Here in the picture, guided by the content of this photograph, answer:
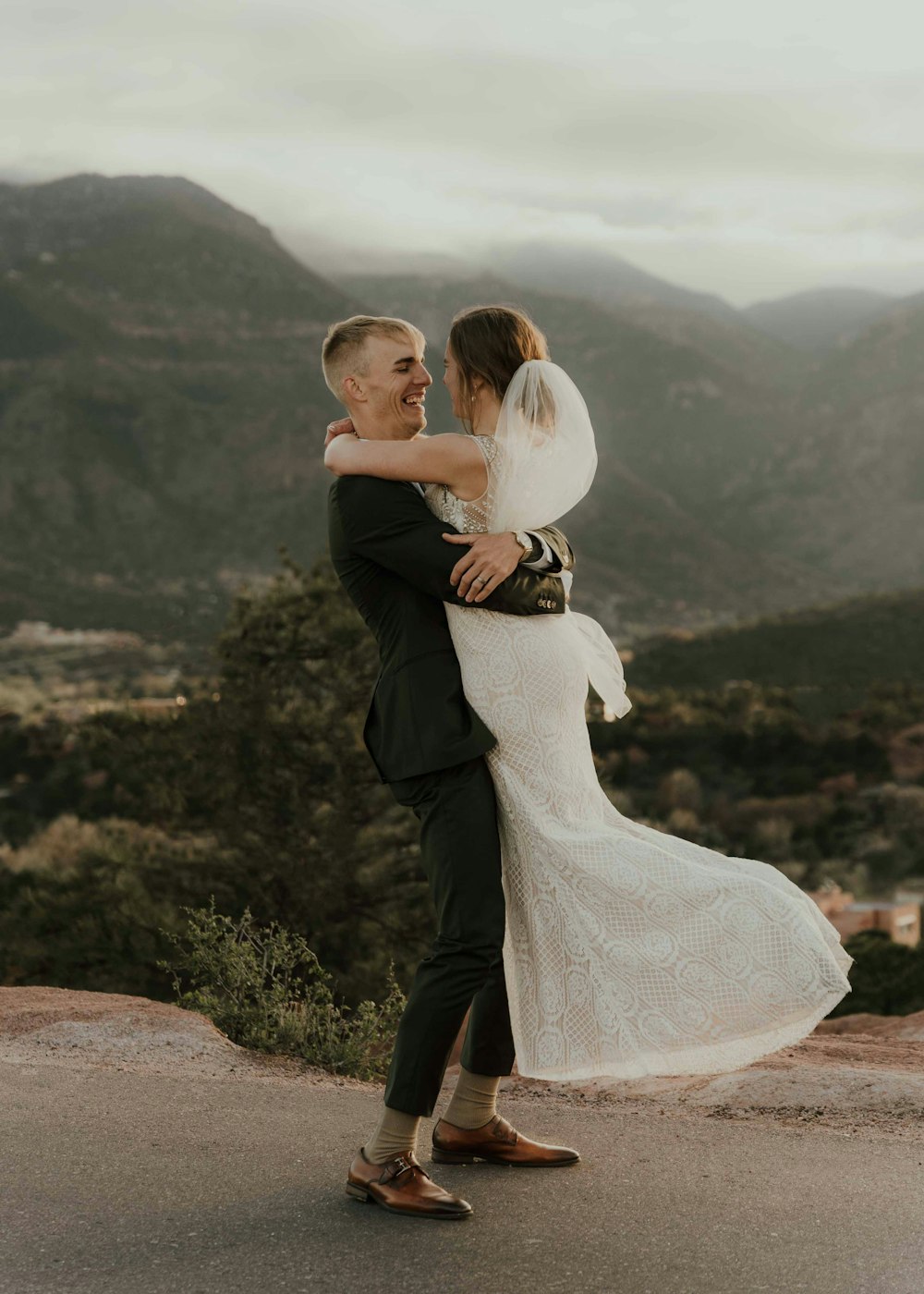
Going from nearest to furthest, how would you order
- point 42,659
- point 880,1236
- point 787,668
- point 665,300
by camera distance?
point 880,1236 → point 787,668 → point 42,659 → point 665,300

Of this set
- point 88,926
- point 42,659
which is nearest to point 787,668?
point 42,659

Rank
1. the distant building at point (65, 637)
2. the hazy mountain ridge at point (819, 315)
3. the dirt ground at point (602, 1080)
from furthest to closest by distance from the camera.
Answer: the hazy mountain ridge at point (819, 315) → the distant building at point (65, 637) → the dirt ground at point (602, 1080)

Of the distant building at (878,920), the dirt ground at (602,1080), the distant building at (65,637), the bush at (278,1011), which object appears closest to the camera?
the dirt ground at (602,1080)

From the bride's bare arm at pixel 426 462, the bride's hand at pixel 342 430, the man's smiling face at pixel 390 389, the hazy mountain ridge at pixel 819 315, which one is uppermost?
the hazy mountain ridge at pixel 819 315

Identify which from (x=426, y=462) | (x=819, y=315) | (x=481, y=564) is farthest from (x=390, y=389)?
(x=819, y=315)

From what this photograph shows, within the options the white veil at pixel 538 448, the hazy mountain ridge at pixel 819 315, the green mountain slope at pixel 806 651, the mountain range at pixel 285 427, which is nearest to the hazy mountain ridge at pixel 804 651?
the green mountain slope at pixel 806 651

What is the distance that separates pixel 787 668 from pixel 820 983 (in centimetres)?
4403

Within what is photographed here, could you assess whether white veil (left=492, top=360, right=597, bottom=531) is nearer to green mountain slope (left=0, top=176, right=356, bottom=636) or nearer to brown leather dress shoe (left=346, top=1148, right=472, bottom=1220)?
brown leather dress shoe (left=346, top=1148, right=472, bottom=1220)

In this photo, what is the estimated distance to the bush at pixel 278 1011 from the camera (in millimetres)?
5656

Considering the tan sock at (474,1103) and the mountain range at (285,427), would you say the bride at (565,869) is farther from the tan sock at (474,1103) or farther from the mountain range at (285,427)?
the mountain range at (285,427)

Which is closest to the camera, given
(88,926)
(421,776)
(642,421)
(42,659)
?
(421,776)

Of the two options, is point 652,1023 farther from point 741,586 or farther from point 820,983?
point 741,586

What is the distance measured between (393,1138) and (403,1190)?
125 mm

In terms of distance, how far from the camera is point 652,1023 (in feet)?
11.5
